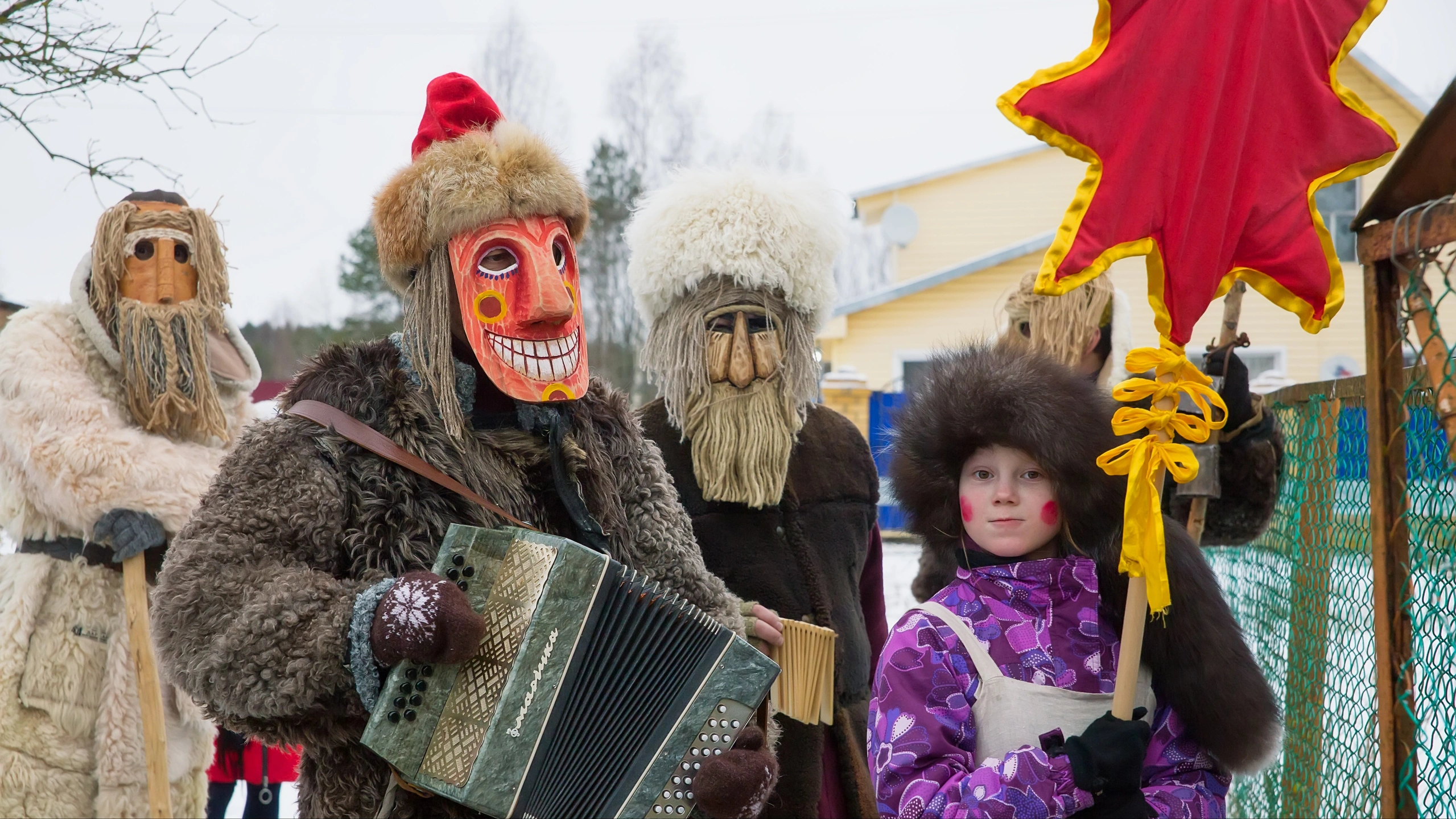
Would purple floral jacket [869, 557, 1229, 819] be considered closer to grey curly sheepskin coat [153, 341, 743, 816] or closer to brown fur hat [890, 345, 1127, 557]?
brown fur hat [890, 345, 1127, 557]

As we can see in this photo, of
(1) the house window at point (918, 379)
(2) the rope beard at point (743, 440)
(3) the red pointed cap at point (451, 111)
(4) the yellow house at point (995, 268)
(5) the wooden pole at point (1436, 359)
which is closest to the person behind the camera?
(5) the wooden pole at point (1436, 359)

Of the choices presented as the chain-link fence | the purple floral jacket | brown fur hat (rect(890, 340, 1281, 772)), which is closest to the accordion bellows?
the purple floral jacket

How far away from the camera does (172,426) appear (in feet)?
13.7

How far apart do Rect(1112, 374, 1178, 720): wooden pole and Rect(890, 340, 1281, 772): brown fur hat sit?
0.16 meters

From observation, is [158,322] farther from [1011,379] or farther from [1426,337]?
[1426,337]

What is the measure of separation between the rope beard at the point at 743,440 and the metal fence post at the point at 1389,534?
1.65 metres

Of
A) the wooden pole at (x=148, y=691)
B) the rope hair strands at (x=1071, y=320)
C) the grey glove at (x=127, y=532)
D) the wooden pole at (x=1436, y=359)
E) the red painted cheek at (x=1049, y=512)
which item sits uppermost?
the rope hair strands at (x=1071, y=320)

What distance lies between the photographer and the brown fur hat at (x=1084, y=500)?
2.17 metres

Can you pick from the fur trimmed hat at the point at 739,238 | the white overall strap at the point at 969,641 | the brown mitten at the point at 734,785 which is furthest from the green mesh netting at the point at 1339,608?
the fur trimmed hat at the point at 739,238

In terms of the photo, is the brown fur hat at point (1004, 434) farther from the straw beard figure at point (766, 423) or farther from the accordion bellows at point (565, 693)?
the straw beard figure at point (766, 423)

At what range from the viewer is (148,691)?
3.79 m

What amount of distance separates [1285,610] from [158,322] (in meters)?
3.93

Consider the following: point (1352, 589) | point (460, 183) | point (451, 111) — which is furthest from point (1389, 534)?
point (451, 111)

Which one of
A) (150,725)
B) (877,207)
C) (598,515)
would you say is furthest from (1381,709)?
(877,207)
